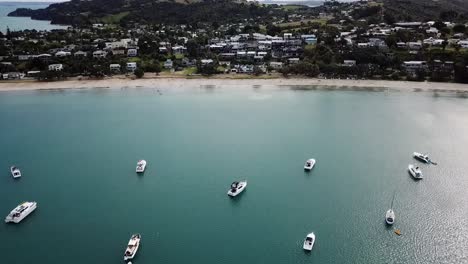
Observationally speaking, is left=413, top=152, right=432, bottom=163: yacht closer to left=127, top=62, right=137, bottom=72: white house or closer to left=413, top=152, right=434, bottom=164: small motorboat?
left=413, top=152, right=434, bottom=164: small motorboat

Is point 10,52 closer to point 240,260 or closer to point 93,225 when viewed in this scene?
point 93,225

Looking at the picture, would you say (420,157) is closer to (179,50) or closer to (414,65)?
(414,65)

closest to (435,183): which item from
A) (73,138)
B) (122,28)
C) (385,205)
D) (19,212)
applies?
(385,205)

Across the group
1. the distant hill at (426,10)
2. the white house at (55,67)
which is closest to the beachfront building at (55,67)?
the white house at (55,67)

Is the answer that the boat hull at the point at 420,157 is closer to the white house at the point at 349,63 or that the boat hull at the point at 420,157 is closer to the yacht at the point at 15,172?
the yacht at the point at 15,172

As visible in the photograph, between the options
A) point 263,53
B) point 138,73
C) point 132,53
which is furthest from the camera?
point 132,53

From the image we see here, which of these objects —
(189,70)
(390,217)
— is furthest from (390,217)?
(189,70)
